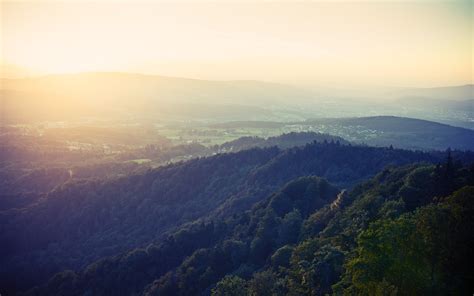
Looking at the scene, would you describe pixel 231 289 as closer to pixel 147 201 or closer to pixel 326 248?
pixel 326 248

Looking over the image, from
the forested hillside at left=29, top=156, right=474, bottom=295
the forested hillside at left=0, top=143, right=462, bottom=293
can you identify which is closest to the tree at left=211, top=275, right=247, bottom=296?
the forested hillside at left=29, top=156, right=474, bottom=295

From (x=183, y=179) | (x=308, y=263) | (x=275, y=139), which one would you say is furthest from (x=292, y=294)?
(x=275, y=139)

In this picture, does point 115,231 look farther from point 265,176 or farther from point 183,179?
point 265,176

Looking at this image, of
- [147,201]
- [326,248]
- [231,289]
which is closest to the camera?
[231,289]

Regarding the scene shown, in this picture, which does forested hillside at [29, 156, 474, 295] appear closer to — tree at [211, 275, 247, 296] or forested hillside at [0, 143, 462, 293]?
tree at [211, 275, 247, 296]

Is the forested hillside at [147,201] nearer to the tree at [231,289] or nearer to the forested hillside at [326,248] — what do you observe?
the forested hillside at [326,248]

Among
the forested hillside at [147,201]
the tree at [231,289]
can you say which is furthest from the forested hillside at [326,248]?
the forested hillside at [147,201]

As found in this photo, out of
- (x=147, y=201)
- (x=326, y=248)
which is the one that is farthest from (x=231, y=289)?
(x=147, y=201)
